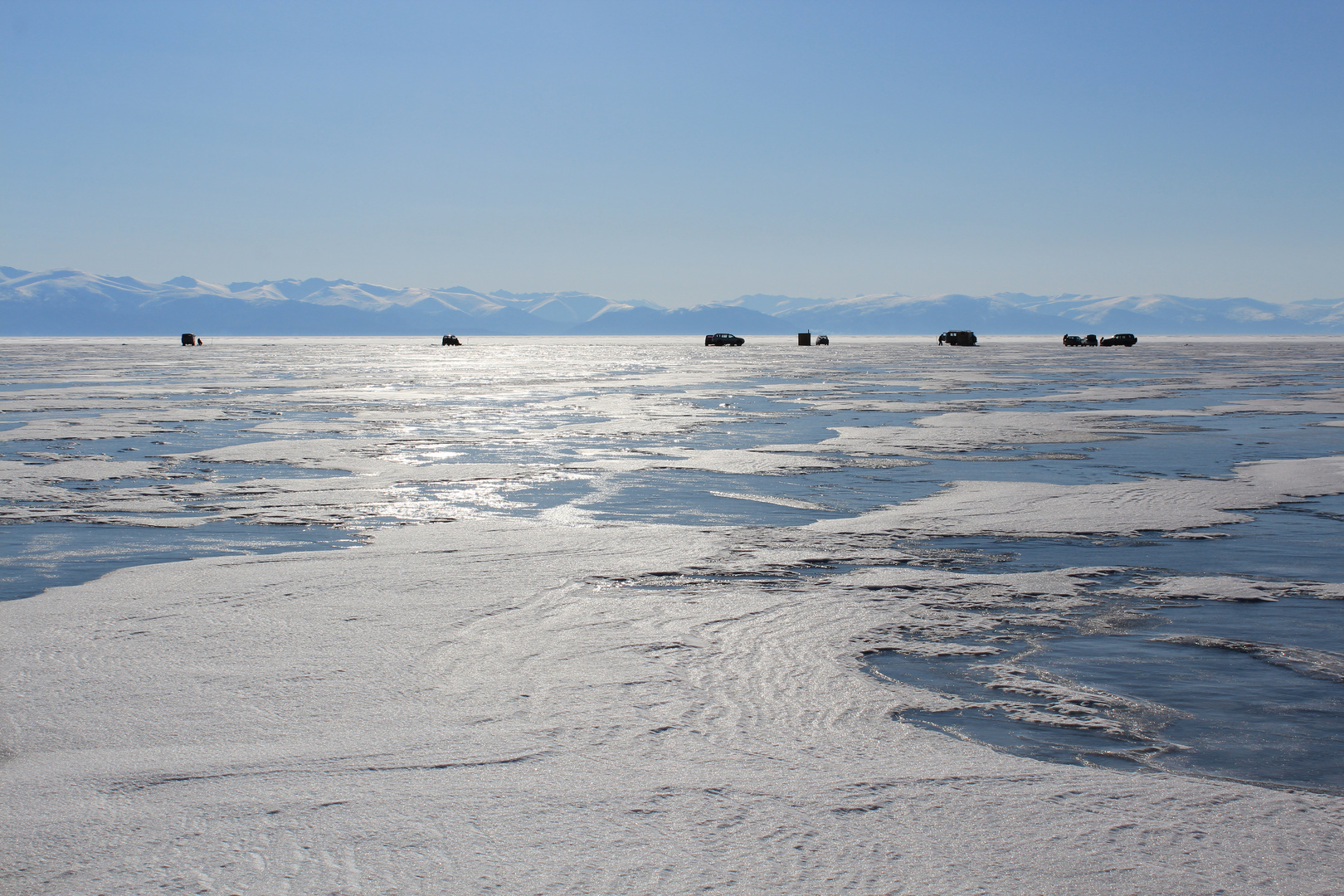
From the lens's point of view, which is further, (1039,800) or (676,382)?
(676,382)

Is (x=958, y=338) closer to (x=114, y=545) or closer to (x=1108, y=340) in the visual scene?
(x=1108, y=340)

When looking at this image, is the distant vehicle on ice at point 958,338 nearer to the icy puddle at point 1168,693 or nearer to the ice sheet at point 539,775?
the icy puddle at point 1168,693

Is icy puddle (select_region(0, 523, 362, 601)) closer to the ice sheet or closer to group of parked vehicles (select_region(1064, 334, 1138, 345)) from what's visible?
the ice sheet

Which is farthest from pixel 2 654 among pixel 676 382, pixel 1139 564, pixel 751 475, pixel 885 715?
pixel 676 382

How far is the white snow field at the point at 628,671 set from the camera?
285 cm

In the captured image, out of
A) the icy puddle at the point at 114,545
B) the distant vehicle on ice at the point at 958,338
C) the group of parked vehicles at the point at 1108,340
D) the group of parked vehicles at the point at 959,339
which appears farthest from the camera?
the distant vehicle on ice at the point at 958,338

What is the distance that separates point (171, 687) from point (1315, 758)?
14.3 ft

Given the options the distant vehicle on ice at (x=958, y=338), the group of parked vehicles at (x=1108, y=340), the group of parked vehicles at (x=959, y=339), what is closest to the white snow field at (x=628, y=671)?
the group of parked vehicles at (x=959, y=339)

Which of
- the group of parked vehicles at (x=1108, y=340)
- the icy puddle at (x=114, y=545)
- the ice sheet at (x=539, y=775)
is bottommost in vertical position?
the ice sheet at (x=539, y=775)

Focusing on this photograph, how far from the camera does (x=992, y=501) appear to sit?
8812 millimetres

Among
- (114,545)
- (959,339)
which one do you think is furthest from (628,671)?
(959,339)

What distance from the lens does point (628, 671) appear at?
14.5 feet

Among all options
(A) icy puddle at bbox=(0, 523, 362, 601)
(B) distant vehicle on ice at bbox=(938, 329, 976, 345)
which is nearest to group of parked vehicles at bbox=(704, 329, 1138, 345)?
(B) distant vehicle on ice at bbox=(938, 329, 976, 345)

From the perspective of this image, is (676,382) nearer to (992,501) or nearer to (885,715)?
(992,501)
